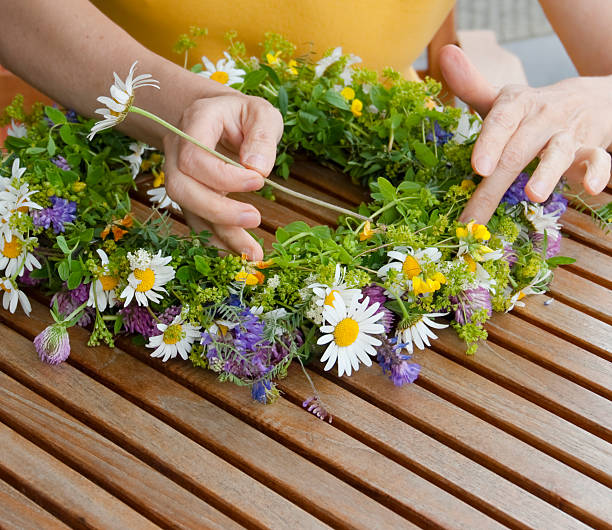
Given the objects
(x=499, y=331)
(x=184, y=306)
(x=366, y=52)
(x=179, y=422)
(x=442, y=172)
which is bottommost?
(x=179, y=422)

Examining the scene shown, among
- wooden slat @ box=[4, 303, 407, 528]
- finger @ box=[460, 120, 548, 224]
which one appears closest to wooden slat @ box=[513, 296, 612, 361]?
finger @ box=[460, 120, 548, 224]

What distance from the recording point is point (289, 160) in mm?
1181

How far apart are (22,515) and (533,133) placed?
29.0 inches

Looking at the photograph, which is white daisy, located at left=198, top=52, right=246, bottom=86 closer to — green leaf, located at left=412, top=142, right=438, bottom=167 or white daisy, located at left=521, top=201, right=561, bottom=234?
green leaf, located at left=412, top=142, right=438, bottom=167

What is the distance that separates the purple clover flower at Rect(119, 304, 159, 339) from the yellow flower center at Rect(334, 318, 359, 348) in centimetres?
20

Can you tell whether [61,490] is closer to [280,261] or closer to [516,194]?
[280,261]

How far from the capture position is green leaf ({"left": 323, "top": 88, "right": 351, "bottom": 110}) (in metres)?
1.14

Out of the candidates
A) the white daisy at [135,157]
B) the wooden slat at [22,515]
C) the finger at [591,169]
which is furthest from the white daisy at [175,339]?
the finger at [591,169]

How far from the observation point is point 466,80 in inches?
42.7

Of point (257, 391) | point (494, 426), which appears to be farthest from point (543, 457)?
point (257, 391)

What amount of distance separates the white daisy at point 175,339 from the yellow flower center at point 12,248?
0.21m

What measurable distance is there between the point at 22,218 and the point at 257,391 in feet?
1.12

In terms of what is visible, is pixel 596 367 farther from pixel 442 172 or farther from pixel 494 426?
pixel 442 172

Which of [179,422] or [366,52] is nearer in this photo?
[179,422]
